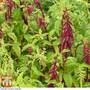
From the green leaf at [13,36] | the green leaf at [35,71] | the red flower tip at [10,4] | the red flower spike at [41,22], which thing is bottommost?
the green leaf at [35,71]

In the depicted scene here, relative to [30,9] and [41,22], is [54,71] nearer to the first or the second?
[41,22]

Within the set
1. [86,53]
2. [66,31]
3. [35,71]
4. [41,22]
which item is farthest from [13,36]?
[86,53]

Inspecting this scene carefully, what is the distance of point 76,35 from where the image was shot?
3988 mm

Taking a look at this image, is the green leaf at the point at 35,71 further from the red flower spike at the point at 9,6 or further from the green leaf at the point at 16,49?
the red flower spike at the point at 9,6

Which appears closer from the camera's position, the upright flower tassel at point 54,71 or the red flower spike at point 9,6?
the upright flower tassel at point 54,71

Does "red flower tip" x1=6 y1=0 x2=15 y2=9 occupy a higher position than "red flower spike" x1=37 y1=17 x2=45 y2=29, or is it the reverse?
"red flower tip" x1=6 y1=0 x2=15 y2=9

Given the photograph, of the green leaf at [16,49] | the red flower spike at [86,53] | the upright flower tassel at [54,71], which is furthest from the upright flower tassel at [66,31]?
the green leaf at [16,49]

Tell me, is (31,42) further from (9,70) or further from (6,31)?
(9,70)

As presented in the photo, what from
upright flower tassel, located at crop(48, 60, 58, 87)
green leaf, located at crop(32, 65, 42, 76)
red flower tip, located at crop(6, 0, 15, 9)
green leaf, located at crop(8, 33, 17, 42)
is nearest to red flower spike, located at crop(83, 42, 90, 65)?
upright flower tassel, located at crop(48, 60, 58, 87)

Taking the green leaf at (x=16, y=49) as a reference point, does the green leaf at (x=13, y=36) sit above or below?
above

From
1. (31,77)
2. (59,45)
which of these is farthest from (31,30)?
(31,77)

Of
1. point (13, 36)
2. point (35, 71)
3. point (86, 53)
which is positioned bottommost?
point (35, 71)

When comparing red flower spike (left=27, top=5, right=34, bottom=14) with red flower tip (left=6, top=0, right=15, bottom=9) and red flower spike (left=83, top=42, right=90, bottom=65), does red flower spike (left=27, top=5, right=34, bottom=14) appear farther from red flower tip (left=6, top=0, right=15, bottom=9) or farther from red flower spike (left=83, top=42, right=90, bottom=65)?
red flower spike (left=83, top=42, right=90, bottom=65)

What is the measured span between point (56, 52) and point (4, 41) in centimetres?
68
